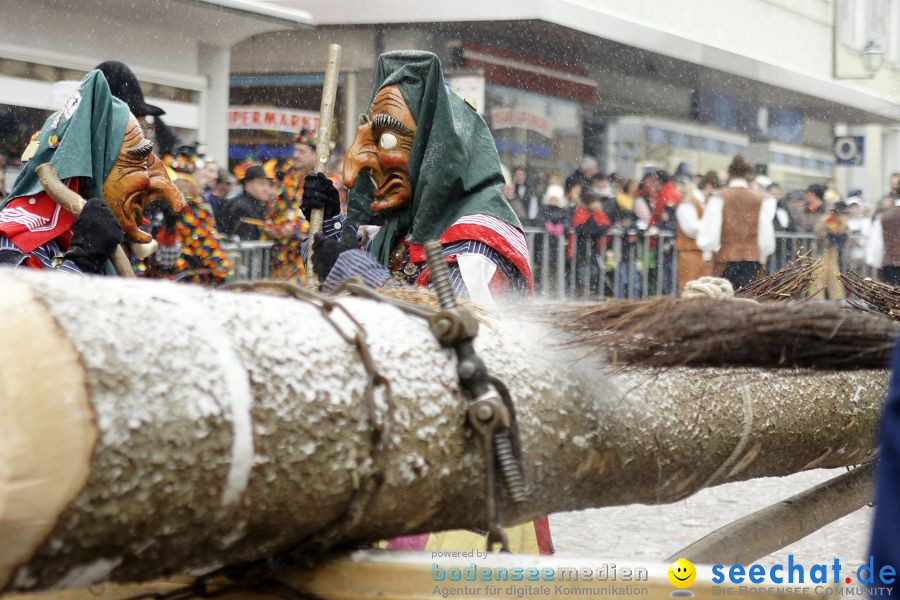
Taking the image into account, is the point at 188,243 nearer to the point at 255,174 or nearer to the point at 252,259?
the point at 252,259

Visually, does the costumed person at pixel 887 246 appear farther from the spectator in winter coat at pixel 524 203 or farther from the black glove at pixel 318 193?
the black glove at pixel 318 193

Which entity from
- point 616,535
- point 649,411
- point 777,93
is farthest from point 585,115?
point 649,411

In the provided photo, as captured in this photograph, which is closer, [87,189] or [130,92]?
[87,189]

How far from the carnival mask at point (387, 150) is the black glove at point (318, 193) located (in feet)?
0.55

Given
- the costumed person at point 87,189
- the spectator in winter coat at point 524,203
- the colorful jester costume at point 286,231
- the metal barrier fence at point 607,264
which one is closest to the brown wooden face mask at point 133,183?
the costumed person at point 87,189

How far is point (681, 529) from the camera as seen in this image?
5074mm

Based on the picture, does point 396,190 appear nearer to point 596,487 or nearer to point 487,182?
point 487,182

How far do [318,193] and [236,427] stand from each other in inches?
90.1

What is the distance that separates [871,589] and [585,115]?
1885cm

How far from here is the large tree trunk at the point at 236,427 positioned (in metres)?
1.49

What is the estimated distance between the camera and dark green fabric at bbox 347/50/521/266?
347cm

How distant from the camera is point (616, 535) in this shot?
4910 millimetres

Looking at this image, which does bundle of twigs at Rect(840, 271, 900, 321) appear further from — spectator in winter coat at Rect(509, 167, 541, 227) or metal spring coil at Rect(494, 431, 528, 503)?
spectator in winter coat at Rect(509, 167, 541, 227)
